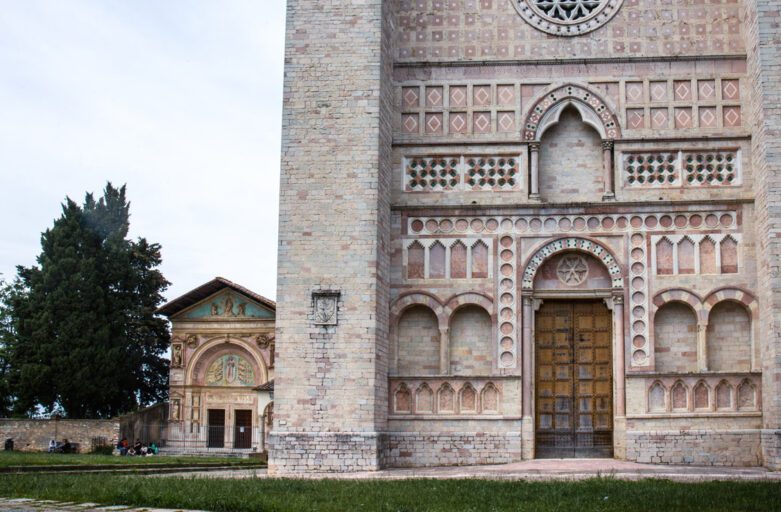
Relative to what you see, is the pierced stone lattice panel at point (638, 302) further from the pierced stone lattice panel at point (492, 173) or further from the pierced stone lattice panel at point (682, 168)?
the pierced stone lattice panel at point (492, 173)

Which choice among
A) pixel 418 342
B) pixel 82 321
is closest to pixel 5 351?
pixel 82 321

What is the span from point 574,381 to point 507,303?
207cm

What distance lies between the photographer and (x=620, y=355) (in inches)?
766

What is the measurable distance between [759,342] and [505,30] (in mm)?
8242

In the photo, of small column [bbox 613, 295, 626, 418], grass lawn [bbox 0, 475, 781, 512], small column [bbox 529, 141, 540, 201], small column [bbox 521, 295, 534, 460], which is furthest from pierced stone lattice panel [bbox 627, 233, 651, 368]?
grass lawn [bbox 0, 475, 781, 512]

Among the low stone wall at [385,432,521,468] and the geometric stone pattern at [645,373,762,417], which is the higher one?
the geometric stone pattern at [645,373,762,417]

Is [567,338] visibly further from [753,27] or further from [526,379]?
[753,27]

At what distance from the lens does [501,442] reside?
19.4 meters

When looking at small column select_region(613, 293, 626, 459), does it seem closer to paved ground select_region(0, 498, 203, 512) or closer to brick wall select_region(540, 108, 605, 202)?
brick wall select_region(540, 108, 605, 202)

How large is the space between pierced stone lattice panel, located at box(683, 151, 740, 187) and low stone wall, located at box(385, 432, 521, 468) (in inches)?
249

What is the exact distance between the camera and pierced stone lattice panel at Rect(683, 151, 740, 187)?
20.0 meters

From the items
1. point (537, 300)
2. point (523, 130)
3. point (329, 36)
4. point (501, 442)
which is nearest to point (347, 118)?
point (329, 36)

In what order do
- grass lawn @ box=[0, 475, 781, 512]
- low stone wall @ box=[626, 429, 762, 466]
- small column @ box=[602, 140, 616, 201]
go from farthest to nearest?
small column @ box=[602, 140, 616, 201] < low stone wall @ box=[626, 429, 762, 466] < grass lawn @ box=[0, 475, 781, 512]

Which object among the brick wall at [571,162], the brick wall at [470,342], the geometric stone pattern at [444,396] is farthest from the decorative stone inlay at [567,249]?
the geometric stone pattern at [444,396]
